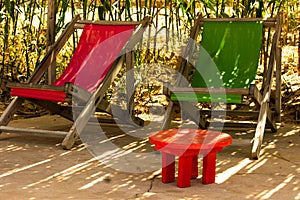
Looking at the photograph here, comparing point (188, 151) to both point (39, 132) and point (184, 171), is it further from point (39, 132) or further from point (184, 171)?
point (39, 132)

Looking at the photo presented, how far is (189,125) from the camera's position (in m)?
5.89

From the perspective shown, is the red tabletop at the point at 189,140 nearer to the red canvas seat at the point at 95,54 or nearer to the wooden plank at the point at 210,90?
the wooden plank at the point at 210,90

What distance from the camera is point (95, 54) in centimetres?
562

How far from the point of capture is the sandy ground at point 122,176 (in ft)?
11.9

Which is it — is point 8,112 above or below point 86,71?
below

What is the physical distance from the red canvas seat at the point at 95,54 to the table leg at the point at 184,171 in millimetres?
1685

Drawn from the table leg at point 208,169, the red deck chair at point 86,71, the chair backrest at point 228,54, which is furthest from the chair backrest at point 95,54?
the table leg at point 208,169

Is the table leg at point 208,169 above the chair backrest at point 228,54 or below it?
below

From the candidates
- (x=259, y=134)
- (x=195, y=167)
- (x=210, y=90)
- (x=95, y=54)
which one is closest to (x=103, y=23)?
(x=95, y=54)

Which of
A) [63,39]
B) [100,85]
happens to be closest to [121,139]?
[100,85]

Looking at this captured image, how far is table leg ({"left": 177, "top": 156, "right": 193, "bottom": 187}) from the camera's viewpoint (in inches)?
147

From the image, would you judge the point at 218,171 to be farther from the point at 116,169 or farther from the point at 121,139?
the point at 121,139

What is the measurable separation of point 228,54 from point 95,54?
44.8 inches

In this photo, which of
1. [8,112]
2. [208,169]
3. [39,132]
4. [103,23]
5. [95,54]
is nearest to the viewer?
[208,169]
